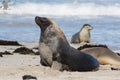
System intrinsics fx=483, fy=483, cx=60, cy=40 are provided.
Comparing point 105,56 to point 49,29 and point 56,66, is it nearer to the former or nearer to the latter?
point 49,29

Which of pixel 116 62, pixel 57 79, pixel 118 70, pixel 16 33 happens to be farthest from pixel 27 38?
pixel 57 79

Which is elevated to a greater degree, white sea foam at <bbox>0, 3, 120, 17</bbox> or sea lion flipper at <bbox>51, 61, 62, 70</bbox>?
sea lion flipper at <bbox>51, 61, 62, 70</bbox>

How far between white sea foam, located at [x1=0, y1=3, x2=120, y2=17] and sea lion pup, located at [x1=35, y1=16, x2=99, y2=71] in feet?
79.3

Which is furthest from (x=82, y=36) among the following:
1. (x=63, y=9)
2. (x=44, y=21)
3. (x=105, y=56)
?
(x=63, y=9)

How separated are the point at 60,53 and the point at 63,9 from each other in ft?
90.8

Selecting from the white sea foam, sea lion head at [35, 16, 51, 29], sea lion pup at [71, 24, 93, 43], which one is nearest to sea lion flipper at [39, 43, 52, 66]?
sea lion head at [35, 16, 51, 29]

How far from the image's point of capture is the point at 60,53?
7551mm

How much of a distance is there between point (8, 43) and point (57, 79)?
6.06 m

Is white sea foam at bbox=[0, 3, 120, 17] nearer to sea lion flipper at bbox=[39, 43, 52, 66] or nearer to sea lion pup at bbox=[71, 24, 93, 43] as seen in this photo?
sea lion pup at bbox=[71, 24, 93, 43]

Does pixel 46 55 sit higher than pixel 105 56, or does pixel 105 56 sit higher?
pixel 46 55

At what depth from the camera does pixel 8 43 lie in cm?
1245

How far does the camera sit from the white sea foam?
107 ft

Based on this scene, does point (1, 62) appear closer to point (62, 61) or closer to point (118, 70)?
point (62, 61)

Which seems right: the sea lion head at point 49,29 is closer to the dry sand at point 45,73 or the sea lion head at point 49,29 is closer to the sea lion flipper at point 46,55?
the sea lion flipper at point 46,55
